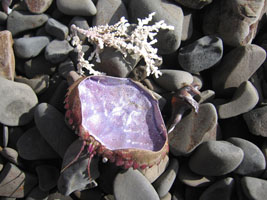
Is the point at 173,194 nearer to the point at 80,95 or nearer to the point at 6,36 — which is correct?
the point at 80,95

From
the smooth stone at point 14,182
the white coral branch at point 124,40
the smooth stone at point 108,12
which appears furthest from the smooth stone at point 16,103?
the smooth stone at point 108,12

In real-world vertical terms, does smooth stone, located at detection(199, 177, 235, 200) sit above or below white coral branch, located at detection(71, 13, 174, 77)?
below

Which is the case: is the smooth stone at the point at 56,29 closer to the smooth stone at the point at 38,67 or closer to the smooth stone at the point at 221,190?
the smooth stone at the point at 38,67

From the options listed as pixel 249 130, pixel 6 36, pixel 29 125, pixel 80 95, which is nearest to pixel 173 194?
pixel 249 130

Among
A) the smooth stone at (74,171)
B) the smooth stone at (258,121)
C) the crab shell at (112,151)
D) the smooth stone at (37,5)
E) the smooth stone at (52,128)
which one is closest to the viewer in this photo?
the crab shell at (112,151)

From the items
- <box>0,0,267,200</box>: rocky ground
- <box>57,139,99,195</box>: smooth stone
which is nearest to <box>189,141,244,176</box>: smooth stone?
<box>0,0,267,200</box>: rocky ground

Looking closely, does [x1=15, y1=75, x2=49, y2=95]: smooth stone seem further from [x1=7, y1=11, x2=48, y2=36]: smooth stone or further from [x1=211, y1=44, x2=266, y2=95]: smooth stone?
[x1=211, y1=44, x2=266, y2=95]: smooth stone
